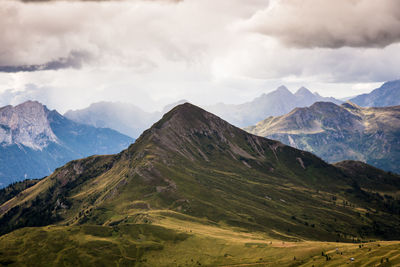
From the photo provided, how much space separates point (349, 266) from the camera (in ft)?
565

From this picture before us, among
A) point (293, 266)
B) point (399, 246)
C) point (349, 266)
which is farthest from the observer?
point (293, 266)

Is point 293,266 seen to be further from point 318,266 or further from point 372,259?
point 372,259

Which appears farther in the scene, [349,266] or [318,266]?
[318,266]

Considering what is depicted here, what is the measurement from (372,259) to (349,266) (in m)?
12.6

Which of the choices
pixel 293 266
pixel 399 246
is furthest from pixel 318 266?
pixel 399 246

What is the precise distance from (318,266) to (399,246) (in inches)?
1780

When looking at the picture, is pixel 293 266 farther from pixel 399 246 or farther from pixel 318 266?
pixel 399 246

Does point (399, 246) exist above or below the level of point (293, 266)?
above

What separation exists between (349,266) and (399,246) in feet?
117

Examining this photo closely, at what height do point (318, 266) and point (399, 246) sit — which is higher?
point (399, 246)

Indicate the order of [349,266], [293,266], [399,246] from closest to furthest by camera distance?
[349,266]
[399,246]
[293,266]

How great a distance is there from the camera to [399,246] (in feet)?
605

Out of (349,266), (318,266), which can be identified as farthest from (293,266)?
(349,266)

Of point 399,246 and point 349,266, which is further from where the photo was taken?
point 399,246
